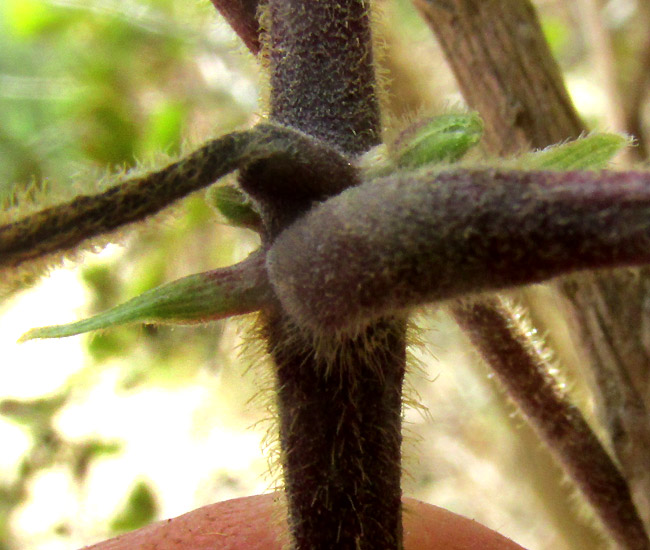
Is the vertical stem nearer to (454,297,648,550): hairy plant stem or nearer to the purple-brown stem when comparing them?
the purple-brown stem

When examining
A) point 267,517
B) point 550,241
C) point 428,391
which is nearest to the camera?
point 550,241

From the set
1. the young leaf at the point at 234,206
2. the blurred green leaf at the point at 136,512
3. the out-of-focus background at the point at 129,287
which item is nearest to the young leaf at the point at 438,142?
the young leaf at the point at 234,206

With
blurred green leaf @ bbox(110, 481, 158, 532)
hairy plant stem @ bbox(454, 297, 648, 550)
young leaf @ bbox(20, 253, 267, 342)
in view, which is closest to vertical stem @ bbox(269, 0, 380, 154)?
young leaf @ bbox(20, 253, 267, 342)

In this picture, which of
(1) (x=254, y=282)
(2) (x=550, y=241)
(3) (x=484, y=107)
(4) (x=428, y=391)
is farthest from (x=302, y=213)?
(4) (x=428, y=391)

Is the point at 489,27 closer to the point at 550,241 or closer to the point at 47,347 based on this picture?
the point at 550,241

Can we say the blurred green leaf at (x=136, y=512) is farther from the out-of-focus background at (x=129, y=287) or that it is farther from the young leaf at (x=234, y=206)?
the young leaf at (x=234, y=206)

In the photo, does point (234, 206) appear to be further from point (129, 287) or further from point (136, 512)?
point (136, 512)
